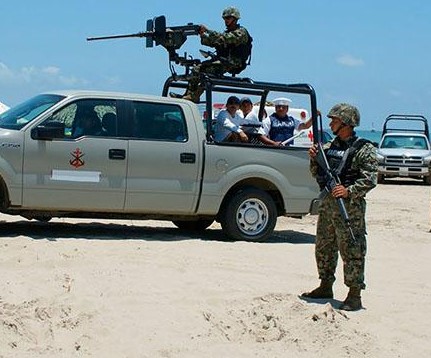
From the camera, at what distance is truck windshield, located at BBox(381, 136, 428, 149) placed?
2600 cm

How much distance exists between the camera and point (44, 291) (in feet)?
24.2

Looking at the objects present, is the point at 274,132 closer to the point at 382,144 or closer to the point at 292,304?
the point at 292,304

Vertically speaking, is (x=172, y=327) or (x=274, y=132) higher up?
(x=274, y=132)

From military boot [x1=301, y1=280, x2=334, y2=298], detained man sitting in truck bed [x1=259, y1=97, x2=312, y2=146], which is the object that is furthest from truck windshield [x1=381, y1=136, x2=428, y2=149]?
military boot [x1=301, y1=280, x2=334, y2=298]

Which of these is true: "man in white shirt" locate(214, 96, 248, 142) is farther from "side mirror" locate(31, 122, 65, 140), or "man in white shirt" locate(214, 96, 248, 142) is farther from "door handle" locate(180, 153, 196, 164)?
"side mirror" locate(31, 122, 65, 140)

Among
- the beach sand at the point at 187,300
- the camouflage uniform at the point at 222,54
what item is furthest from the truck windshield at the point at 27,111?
the camouflage uniform at the point at 222,54

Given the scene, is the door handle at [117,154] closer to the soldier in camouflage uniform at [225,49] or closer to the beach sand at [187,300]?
the beach sand at [187,300]

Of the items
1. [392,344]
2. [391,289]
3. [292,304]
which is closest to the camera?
[392,344]

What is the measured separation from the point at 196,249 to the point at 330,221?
2.65 metres

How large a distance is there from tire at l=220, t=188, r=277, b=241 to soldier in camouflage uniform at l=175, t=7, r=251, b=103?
4.67ft

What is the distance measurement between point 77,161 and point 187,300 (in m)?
3.14

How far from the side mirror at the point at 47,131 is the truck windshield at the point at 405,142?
17.5m

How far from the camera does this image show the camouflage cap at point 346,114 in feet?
24.0

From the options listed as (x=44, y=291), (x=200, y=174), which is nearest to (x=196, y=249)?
(x=200, y=174)
